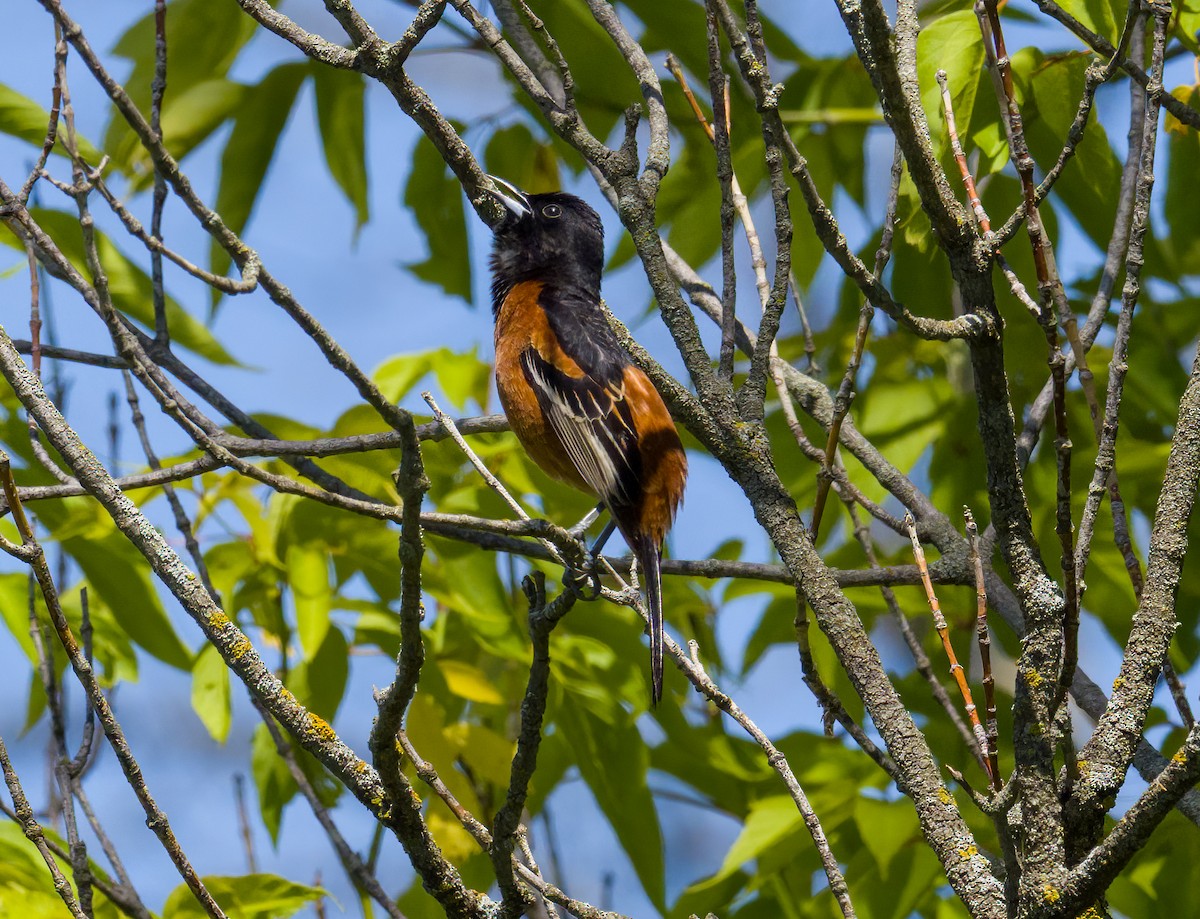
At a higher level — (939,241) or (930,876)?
(939,241)

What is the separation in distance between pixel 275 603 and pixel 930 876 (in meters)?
2.15

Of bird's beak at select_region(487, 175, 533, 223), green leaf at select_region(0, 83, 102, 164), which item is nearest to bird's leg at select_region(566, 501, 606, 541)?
bird's beak at select_region(487, 175, 533, 223)

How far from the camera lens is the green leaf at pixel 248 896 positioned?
3.04 metres

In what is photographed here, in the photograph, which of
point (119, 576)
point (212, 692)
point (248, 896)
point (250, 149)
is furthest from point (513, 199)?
point (248, 896)

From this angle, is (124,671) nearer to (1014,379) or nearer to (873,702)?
(873,702)

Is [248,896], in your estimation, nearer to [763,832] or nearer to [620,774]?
[620,774]

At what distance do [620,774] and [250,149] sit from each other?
8.28ft

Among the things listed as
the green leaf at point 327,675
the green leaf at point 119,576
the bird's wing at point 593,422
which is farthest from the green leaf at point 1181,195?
the green leaf at point 119,576

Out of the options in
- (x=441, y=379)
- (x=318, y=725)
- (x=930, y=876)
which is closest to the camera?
(x=318, y=725)

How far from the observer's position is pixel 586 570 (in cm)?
280

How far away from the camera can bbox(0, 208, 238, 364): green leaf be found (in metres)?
3.92

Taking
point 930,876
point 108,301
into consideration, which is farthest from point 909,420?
point 108,301

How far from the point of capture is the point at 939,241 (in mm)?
2232

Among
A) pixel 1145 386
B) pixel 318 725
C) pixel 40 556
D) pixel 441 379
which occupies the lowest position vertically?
pixel 318 725
